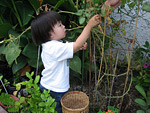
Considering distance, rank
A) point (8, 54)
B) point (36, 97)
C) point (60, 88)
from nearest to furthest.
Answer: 1. point (36, 97)
2. point (60, 88)
3. point (8, 54)

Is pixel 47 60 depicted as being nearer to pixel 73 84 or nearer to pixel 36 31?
pixel 36 31

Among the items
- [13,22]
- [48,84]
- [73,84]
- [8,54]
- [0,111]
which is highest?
[13,22]

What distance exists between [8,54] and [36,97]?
0.63m

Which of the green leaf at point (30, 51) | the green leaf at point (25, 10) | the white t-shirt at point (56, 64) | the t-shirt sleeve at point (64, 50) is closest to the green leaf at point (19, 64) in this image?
the green leaf at point (30, 51)

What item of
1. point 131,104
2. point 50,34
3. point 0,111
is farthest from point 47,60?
point 131,104

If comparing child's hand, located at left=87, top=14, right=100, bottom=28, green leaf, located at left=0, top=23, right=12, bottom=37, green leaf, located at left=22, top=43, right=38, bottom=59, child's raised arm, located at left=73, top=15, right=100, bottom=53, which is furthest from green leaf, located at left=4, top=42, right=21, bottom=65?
child's hand, located at left=87, top=14, right=100, bottom=28

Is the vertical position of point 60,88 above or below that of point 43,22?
below

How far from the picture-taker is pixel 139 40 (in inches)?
74.2

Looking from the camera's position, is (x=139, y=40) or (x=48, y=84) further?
(x=139, y=40)

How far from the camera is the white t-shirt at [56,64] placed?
1.03m

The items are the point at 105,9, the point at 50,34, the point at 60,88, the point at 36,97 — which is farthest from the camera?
the point at 60,88

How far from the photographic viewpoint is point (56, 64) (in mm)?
1148

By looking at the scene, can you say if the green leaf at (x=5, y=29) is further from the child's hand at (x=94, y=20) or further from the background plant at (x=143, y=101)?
the background plant at (x=143, y=101)

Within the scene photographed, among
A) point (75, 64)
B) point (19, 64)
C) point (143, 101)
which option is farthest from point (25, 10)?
point (143, 101)
